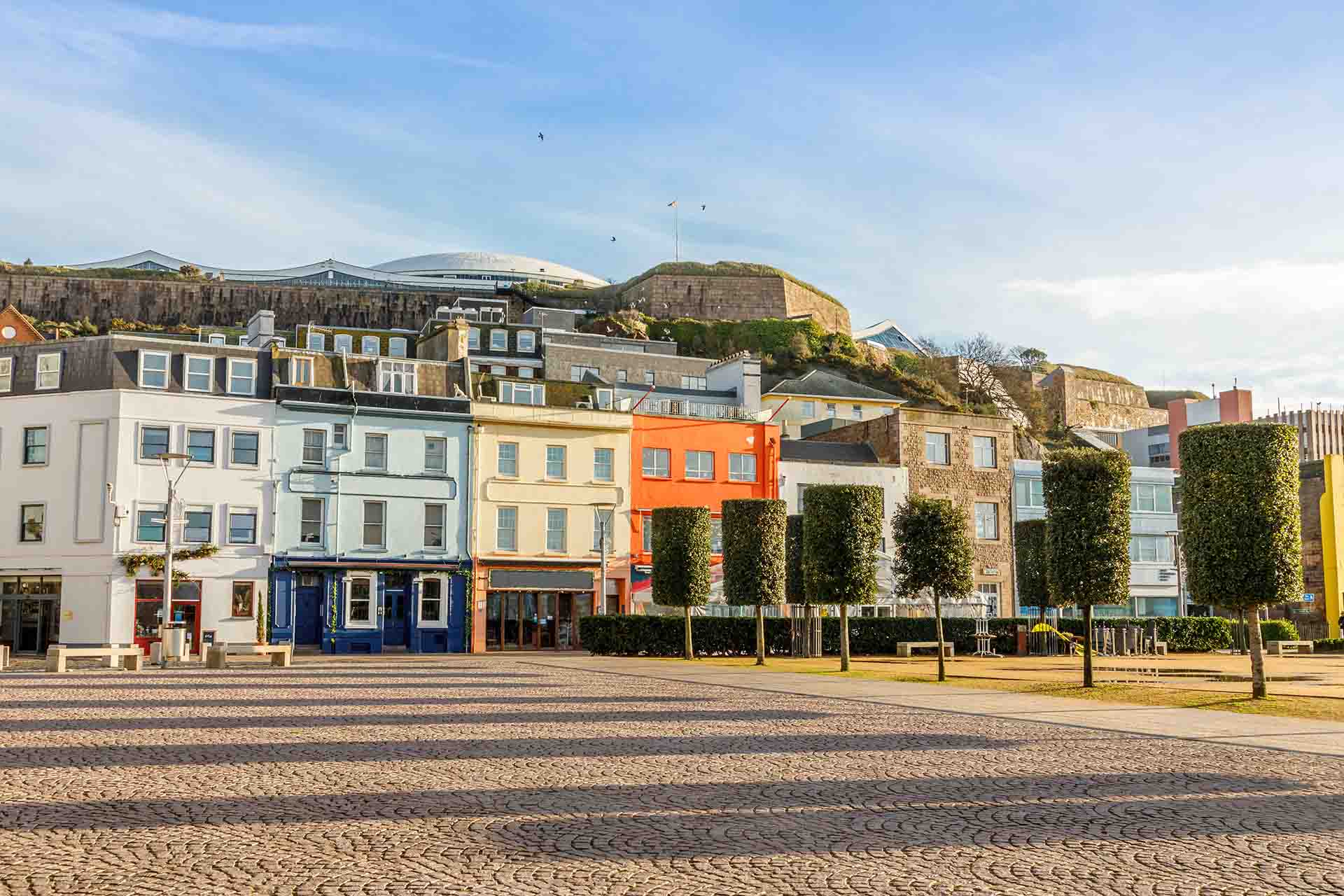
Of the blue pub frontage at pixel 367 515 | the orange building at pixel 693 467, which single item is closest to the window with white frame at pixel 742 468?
the orange building at pixel 693 467

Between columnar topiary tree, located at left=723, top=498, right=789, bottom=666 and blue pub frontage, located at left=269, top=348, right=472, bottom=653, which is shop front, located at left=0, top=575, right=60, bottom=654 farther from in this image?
columnar topiary tree, located at left=723, top=498, right=789, bottom=666

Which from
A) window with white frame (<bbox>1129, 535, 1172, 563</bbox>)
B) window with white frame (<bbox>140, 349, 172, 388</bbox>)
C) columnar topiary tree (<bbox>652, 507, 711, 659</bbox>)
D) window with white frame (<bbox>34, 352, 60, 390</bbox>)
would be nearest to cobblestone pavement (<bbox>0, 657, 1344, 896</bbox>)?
columnar topiary tree (<bbox>652, 507, 711, 659</bbox>)

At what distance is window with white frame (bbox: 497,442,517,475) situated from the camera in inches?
1987

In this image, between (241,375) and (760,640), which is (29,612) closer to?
(241,375)

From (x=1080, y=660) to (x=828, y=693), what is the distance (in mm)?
19105

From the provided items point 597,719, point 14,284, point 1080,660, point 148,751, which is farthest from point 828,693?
point 14,284

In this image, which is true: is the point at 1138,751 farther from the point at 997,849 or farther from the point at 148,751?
the point at 148,751

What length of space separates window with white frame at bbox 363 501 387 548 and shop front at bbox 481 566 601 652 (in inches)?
164

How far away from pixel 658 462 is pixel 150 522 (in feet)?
64.7

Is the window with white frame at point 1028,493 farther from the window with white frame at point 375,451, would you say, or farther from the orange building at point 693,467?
the window with white frame at point 375,451

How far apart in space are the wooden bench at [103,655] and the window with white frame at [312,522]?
12.2 metres

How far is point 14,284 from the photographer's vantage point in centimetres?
11825

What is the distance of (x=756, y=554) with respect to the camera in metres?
38.2

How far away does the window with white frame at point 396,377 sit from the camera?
5038cm
